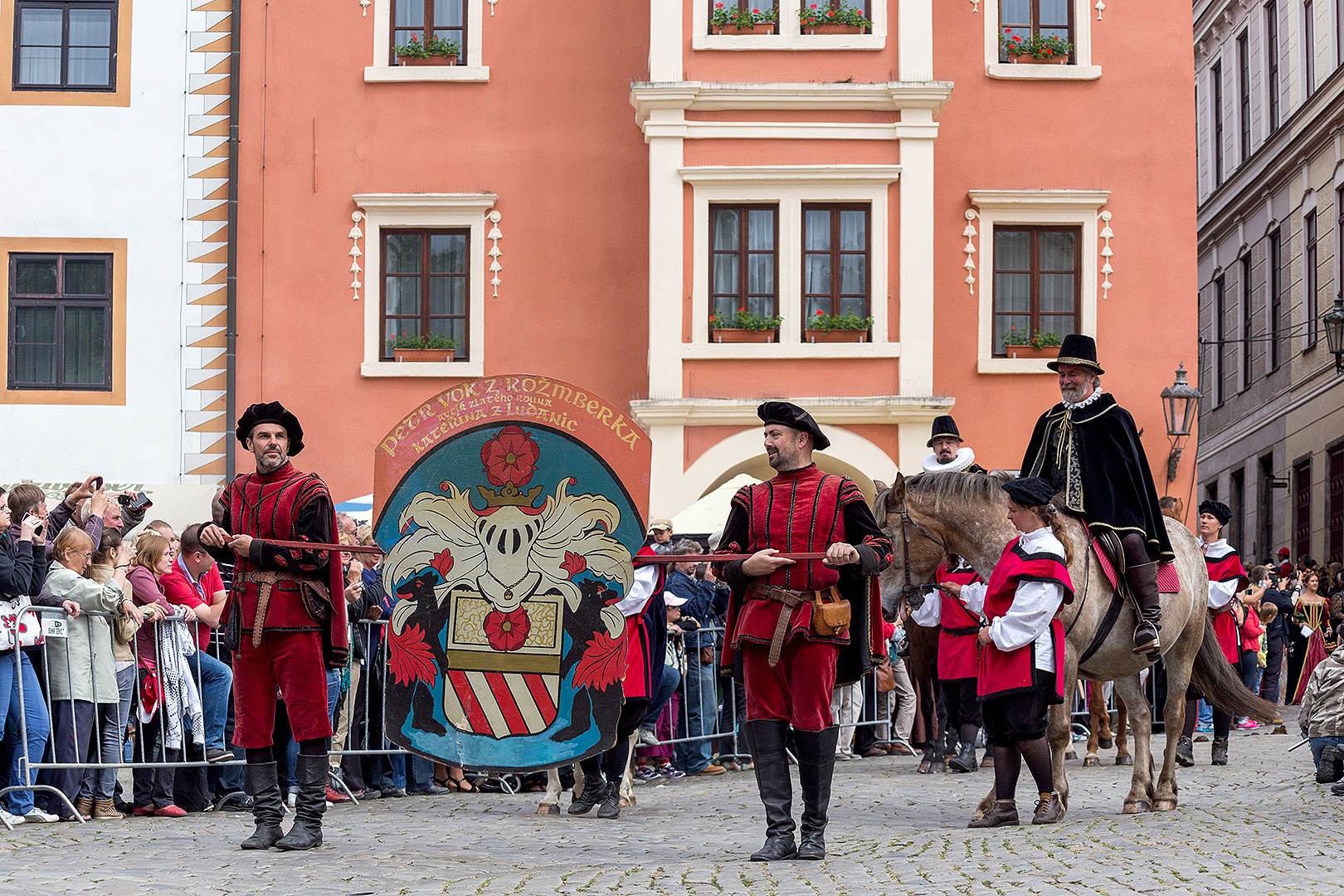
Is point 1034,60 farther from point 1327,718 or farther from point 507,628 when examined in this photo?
point 507,628

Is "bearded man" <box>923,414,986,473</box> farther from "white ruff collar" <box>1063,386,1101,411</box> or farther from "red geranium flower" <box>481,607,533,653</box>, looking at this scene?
"red geranium flower" <box>481,607,533,653</box>

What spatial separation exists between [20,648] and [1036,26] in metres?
16.4

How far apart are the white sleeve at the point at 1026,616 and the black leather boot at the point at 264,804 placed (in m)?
3.58

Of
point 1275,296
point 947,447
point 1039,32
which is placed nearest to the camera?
point 947,447

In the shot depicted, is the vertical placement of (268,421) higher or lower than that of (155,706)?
higher

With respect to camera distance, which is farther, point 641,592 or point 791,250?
point 791,250

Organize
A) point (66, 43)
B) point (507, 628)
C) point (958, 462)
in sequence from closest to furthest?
point (507, 628)
point (958, 462)
point (66, 43)

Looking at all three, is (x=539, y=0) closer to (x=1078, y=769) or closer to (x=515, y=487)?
(x=1078, y=769)

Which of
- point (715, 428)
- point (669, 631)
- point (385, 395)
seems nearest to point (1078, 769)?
point (669, 631)

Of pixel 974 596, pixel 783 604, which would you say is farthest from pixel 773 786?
pixel 974 596

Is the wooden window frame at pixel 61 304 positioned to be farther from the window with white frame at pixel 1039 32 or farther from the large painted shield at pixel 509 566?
the large painted shield at pixel 509 566

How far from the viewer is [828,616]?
8.33 metres

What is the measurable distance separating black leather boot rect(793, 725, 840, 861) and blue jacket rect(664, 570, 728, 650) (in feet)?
20.0

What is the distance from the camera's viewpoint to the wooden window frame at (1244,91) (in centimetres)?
3622
